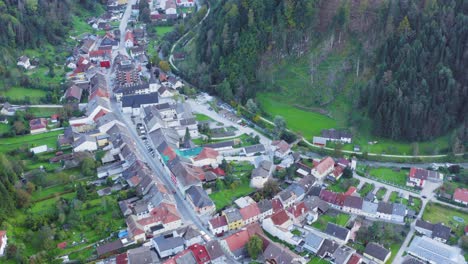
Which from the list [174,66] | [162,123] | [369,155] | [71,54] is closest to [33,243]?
[162,123]

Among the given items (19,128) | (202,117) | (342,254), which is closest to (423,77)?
(202,117)

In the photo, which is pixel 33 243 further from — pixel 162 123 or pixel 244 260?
pixel 162 123

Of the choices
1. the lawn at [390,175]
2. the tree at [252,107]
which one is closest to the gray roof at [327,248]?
the lawn at [390,175]

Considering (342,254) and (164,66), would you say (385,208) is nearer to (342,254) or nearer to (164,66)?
(342,254)

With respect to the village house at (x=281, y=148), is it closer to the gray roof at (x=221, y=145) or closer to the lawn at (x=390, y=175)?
the gray roof at (x=221, y=145)

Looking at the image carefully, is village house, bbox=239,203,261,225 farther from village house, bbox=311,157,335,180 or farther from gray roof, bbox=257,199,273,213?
village house, bbox=311,157,335,180

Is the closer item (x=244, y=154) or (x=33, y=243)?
(x=33, y=243)
